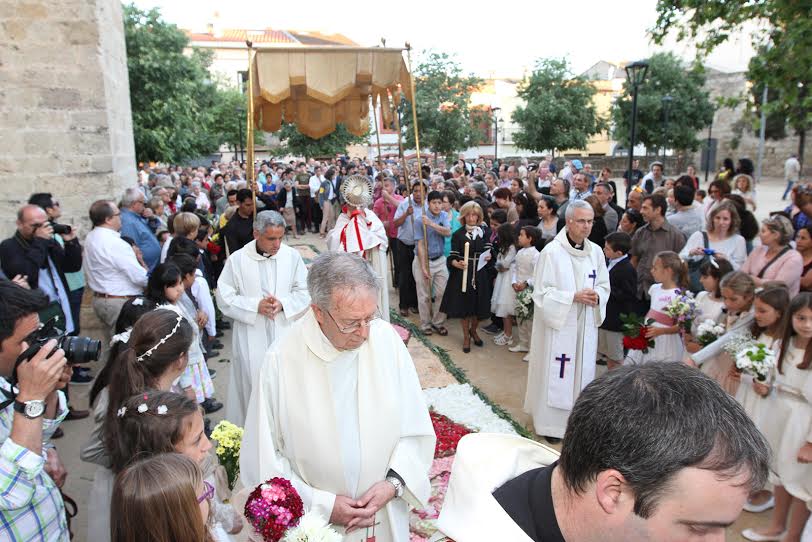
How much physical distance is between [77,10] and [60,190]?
2158mm

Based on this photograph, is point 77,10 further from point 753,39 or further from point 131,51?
point 131,51

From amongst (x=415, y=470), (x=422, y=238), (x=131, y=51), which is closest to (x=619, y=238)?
(x=422, y=238)

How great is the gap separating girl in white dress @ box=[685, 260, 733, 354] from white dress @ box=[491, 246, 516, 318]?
267 centimetres

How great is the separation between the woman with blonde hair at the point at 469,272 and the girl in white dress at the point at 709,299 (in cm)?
285

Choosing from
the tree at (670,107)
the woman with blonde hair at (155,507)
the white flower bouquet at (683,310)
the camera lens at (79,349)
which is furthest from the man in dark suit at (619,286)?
the tree at (670,107)

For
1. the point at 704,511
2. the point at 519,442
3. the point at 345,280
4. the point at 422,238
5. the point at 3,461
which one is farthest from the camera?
the point at 422,238

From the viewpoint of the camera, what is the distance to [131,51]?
17.5 m

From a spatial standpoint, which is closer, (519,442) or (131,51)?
(519,442)

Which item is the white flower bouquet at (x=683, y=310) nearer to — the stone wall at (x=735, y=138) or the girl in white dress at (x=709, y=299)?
the girl in white dress at (x=709, y=299)

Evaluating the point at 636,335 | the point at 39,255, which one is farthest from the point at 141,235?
the point at 636,335

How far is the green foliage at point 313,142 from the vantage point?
100ft

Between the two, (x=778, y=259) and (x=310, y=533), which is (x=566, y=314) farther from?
(x=310, y=533)

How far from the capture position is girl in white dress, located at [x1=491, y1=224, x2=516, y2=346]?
24.0 ft

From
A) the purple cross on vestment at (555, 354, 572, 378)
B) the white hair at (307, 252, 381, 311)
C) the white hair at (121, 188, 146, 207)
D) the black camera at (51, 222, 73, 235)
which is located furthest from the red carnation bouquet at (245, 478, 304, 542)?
the white hair at (121, 188, 146, 207)
